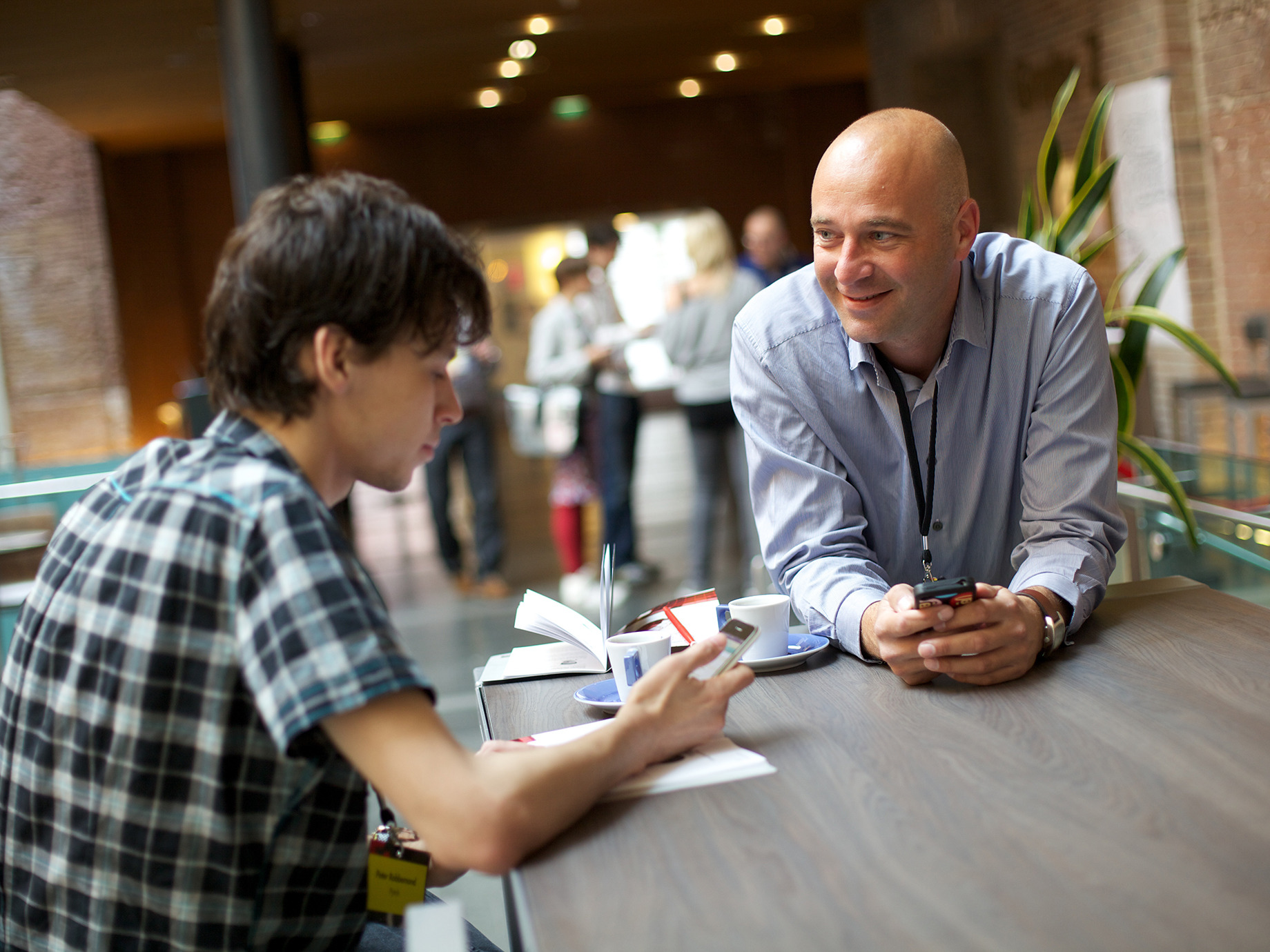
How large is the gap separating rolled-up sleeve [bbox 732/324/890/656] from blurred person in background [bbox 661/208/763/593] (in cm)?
333

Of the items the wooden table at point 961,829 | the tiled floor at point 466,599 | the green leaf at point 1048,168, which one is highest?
the green leaf at point 1048,168

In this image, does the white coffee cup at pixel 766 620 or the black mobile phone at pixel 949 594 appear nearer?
the black mobile phone at pixel 949 594

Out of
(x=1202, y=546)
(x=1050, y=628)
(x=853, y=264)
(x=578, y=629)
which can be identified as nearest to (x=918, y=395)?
(x=853, y=264)

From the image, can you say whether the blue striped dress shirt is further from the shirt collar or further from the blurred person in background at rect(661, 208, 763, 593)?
the blurred person in background at rect(661, 208, 763, 593)

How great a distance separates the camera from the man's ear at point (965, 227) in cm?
186

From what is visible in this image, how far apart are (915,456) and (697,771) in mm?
830

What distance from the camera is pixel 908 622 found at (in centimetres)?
142

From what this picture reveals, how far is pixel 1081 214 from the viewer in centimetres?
313

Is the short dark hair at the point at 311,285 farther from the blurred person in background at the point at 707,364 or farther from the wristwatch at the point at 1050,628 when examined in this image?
the blurred person in background at the point at 707,364

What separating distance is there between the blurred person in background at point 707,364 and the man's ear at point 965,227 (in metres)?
3.37

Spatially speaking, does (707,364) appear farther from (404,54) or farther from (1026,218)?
(404,54)

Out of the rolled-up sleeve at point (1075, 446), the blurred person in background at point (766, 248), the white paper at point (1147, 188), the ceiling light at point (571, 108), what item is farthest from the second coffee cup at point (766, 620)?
the ceiling light at point (571, 108)

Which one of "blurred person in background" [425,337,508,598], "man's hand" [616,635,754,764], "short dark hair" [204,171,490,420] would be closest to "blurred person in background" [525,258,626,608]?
"blurred person in background" [425,337,508,598]

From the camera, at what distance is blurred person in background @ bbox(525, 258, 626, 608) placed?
5.86 metres
